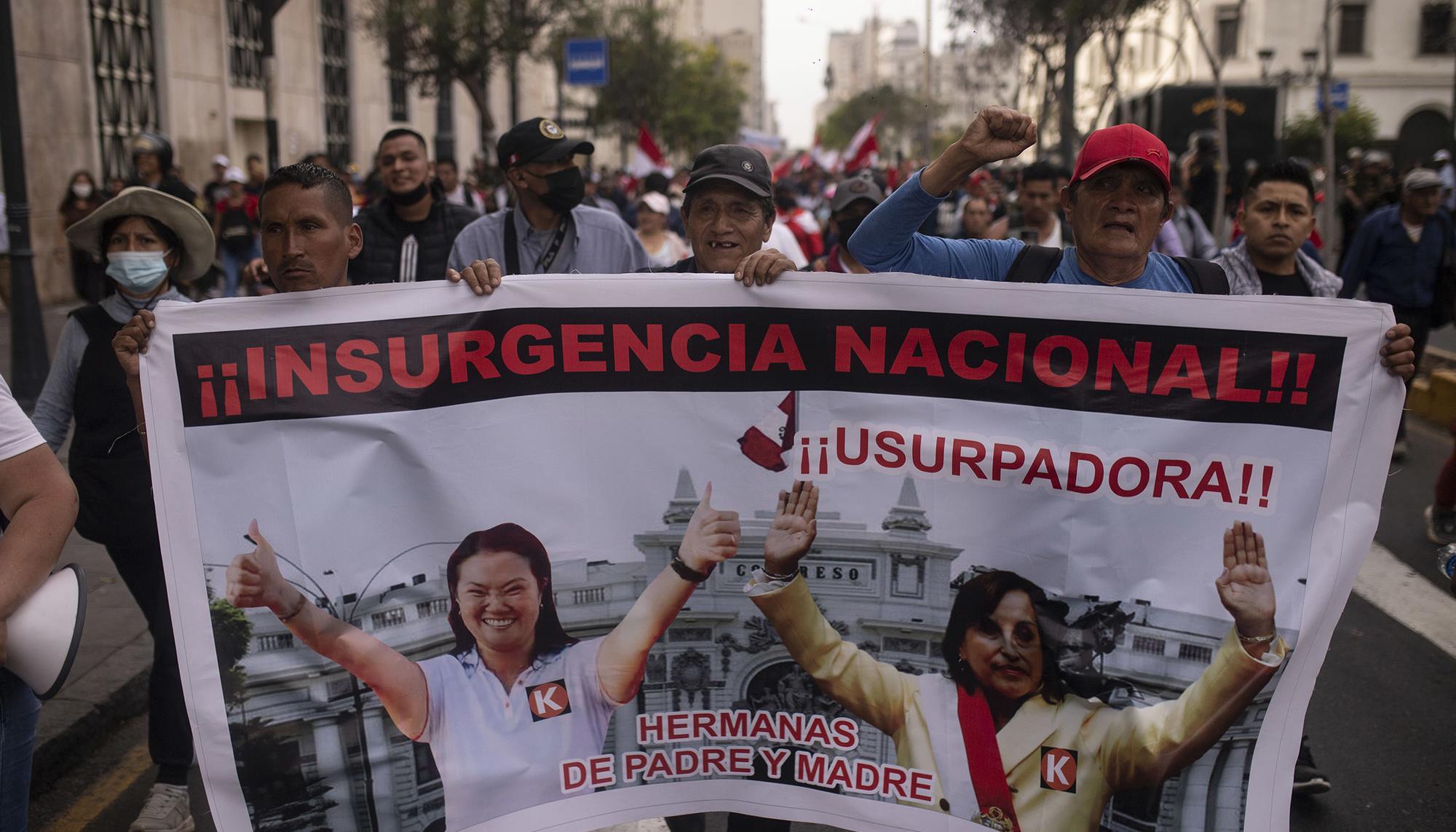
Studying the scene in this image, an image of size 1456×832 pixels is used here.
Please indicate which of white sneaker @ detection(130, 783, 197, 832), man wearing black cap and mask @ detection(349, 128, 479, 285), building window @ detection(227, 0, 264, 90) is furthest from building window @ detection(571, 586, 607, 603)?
building window @ detection(227, 0, 264, 90)

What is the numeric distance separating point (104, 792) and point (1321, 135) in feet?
128

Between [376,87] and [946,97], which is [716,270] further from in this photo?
[946,97]

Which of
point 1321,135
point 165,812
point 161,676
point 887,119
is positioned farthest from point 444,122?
point 887,119

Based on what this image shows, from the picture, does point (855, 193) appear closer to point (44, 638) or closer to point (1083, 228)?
point (1083, 228)

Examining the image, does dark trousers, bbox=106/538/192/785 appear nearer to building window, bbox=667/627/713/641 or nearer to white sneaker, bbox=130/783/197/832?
white sneaker, bbox=130/783/197/832

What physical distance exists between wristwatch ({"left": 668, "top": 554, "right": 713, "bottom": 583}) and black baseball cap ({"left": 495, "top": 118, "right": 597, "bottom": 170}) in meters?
2.46

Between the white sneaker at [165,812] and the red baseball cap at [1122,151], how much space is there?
304 cm

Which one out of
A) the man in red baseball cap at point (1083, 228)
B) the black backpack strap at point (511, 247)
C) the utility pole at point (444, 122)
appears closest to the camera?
the man in red baseball cap at point (1083, 228)

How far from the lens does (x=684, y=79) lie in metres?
59.4

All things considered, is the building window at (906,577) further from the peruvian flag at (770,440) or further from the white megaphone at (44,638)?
the white megaphone at (44,638)

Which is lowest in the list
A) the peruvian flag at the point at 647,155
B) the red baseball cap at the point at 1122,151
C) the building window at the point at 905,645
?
the building window at the point at 905,645

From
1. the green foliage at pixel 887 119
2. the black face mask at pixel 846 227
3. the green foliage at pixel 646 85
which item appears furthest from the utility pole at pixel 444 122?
the green foliage at pixel 887 119

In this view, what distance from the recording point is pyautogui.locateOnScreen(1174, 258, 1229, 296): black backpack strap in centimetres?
305

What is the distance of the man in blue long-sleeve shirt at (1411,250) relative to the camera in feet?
27.2
